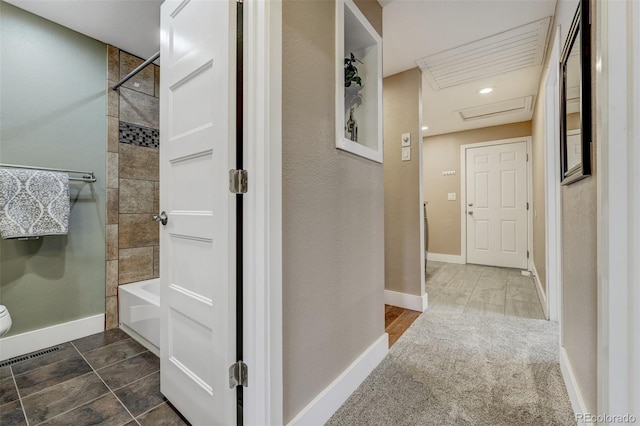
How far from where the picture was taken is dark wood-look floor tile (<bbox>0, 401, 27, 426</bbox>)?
3.99ft

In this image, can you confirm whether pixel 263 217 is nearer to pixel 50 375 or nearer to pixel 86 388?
pixel 86 388

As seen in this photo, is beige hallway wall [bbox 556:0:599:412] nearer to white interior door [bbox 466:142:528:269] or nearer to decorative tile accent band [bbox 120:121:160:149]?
decorative tile accent band [bbox 120:121:160:149]

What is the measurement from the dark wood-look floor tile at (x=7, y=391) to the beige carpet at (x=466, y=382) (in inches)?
64.2

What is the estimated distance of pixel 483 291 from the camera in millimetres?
3086

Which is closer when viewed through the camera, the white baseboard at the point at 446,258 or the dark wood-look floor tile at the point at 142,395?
the dark wood-look floor tile at the point at 142,395

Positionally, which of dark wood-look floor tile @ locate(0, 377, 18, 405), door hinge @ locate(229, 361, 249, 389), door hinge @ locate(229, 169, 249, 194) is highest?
door hinge @ locate(229, 169, 249, 194)

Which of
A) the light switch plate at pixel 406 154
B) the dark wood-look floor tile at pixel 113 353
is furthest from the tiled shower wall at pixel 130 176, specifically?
the light switch plate at pixel 406 154

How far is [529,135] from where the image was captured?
13.5 feet

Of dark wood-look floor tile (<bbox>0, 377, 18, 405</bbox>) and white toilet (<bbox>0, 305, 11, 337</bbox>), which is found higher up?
white toilet (<bbox>0, 305, 11, 337</bbox>)

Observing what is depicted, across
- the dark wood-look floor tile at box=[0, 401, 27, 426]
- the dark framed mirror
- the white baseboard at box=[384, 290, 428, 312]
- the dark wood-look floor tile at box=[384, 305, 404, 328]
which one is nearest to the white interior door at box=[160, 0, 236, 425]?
the dark wood-look floor tile at box=[0, 401, 27, 426]

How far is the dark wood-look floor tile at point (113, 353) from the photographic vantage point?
1710mm

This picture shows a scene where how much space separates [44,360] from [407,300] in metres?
2.75

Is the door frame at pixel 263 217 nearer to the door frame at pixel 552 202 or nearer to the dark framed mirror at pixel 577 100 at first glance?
the dark framed mirror at pixel 577 100

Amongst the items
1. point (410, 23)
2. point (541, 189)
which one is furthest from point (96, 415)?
point (541, 189)
